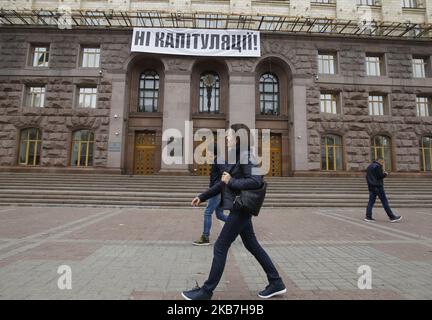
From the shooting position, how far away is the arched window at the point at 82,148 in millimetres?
20422

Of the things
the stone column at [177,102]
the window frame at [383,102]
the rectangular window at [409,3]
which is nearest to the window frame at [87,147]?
the stone column at [177,102]

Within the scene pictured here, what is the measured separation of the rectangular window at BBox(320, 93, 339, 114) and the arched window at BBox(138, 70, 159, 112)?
1388cm

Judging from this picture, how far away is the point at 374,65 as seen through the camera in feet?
73.9

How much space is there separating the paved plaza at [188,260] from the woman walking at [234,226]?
256mm

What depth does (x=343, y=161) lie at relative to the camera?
21031mm

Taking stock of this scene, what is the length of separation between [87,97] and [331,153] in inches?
793

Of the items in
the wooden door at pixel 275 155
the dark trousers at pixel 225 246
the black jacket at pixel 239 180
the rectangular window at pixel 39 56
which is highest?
the rectangular window at pixel 39 56

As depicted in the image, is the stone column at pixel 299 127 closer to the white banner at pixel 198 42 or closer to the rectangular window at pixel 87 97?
the white banner at pixel 198 42

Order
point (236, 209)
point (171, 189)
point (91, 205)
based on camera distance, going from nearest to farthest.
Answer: point (236, 209) → point (91, 205) → point (171, 189)

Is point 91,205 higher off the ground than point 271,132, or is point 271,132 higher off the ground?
point 271,132

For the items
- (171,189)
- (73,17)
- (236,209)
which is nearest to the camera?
(236,209)

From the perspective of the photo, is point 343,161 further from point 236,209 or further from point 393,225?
point 236,209

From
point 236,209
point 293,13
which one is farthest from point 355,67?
point 236,209

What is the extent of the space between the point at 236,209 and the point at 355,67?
23517 millimetres
